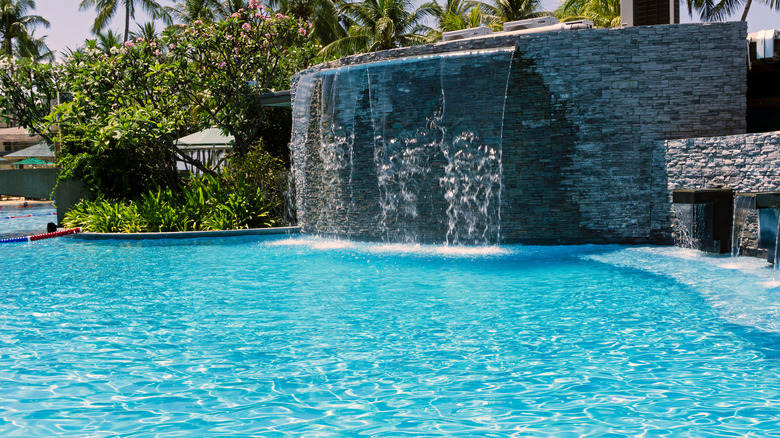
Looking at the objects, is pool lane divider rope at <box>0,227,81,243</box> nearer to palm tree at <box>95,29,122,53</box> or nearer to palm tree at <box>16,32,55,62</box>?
palm tree at <box>95,29,122,53</box>

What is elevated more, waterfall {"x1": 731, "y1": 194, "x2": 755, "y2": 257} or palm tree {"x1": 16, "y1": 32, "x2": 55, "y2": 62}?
palm tree {"x1": 16, "y1": 32, "x2": 55, "y2": 62}

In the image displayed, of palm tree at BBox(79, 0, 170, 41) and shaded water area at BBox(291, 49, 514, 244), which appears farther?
palm tree at BBox(79, 0, 170, 41)

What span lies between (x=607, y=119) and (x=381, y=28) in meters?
26.5

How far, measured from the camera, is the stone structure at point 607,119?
11.9 metres

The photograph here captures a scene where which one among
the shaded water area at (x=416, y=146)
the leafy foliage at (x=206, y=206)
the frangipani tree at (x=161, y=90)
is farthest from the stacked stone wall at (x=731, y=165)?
the frangipani tree at (x=161, y=90)

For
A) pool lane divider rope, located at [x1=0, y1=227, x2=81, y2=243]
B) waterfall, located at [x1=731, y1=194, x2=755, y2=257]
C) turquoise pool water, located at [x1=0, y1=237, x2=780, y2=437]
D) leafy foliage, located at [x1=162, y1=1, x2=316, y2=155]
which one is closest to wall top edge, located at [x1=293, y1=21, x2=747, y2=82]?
waterfall, located at [x1=731, y1=194, x2=755, y2=257]

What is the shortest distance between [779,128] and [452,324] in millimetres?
9448

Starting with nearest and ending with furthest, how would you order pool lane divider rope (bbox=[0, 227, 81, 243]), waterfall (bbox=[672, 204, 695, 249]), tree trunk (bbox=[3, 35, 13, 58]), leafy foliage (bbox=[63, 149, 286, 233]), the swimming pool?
waterfall (bbox=[672, 204, 695, 249]) → pool lane divider rope (bbox=[0, 227, 81, 243]) → leafy foliage (bbox=[63, 149, 286, 233]) → the swimming pool → tree trunk (bbox=[3, 35, 13, 58])

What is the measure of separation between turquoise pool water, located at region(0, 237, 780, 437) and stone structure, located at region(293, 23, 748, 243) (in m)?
1.68

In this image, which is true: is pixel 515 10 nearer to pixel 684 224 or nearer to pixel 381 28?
pixel 381 28

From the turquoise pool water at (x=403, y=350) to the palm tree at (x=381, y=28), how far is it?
28310 mm

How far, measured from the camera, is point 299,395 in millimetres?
5027

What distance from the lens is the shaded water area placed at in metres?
12.9

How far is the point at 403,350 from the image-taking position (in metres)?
6.17
